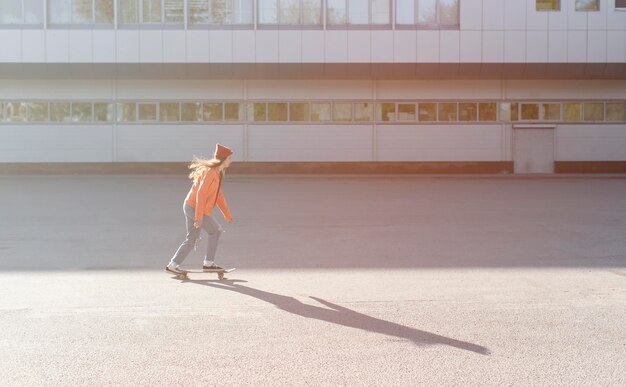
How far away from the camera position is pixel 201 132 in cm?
3534

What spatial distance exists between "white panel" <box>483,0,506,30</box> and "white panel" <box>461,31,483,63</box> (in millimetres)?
557

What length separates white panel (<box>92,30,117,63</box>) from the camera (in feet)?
107

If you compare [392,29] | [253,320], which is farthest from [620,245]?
[392,29]

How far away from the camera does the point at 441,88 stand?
3519 cm

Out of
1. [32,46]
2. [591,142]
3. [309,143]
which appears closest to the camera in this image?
[32,46]

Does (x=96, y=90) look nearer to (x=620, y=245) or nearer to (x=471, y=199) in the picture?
(x=471, y=199)

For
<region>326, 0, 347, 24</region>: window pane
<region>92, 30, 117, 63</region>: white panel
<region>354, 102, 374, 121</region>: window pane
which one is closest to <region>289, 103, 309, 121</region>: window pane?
<region>354, 102, 374, 121</region>: window pane

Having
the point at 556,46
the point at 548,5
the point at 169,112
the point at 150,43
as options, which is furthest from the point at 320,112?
the point at 548,5

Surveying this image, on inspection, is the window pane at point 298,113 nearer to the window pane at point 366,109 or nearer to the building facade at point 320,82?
the building facade at point 320,82

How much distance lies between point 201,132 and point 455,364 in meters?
30.7

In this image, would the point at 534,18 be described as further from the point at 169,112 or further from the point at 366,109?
the point at 169,112

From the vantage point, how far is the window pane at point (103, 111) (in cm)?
3512

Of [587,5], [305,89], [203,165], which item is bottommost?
[203,165]

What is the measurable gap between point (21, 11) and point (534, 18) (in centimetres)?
2199
